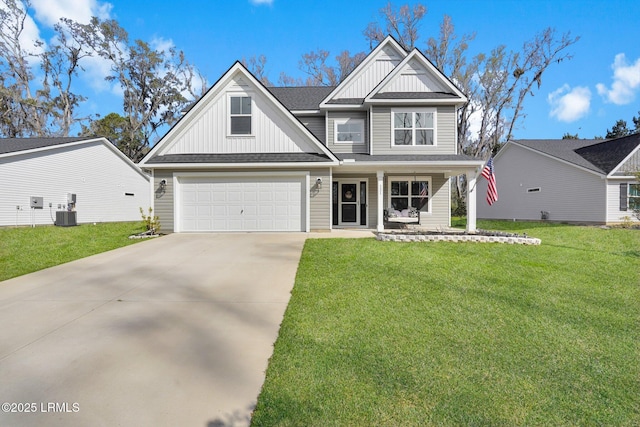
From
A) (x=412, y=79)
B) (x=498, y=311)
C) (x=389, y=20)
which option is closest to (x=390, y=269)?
(x=498, y=311)

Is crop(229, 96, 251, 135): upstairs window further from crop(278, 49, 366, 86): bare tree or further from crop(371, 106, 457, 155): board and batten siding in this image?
crop(278, 49, 366, 86): bare tree

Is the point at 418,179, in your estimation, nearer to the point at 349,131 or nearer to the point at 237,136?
the point at 349,131

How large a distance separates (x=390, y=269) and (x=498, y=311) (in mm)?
2199

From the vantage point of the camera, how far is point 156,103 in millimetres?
33062

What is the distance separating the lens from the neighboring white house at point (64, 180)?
1593cm

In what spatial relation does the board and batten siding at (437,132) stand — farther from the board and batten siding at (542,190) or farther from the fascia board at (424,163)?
the board and batten siding at (542,190)

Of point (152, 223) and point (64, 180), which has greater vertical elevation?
point (64, 180)

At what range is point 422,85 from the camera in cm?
1324

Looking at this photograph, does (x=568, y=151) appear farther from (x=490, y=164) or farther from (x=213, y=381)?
(x=213, y=381)

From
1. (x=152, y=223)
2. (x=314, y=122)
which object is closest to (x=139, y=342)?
(x=152, y=223)

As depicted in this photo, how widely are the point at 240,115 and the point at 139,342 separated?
9.92 metres

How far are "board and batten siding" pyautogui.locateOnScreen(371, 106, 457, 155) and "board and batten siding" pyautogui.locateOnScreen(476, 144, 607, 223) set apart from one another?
911 centimetres

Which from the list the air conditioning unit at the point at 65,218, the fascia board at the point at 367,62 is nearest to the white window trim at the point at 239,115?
the fascia board at the point at 367,62

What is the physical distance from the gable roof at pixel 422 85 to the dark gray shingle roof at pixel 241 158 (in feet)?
11.8
